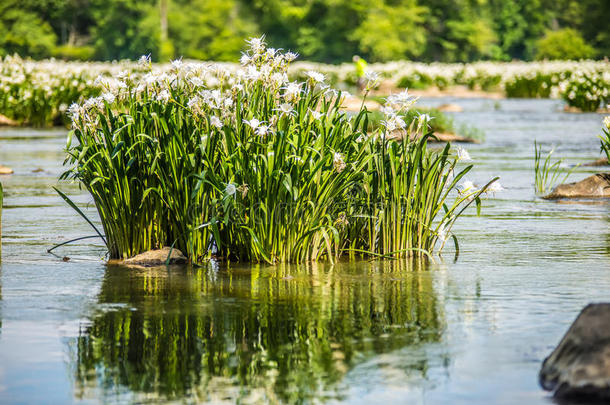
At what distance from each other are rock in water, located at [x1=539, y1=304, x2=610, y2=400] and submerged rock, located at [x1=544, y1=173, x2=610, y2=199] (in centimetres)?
815

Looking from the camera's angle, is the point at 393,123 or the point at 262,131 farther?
the point at 393,123

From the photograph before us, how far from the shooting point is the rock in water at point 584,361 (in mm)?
4727

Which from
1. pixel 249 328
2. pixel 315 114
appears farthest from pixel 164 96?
pixel 249 328

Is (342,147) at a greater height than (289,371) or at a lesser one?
greater

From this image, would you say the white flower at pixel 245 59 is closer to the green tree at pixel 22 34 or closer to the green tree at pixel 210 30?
the green tree at pixel 22 34

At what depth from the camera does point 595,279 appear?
752 centimetres

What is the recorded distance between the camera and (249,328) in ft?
20.3

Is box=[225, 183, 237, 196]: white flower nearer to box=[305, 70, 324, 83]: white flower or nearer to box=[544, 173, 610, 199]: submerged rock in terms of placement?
box=[305, 70, 324, 83]: white flower

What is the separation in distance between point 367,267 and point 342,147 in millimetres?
926

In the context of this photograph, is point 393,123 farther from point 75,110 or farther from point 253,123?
point 75,110

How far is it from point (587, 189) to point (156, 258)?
256 inches

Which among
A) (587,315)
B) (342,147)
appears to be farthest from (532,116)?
(587,315)

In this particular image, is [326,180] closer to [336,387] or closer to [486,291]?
[486,291]

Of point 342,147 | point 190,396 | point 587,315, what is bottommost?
point 190,396
